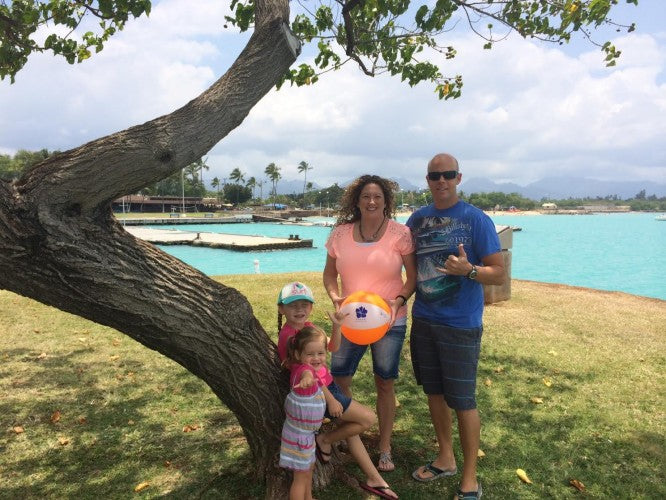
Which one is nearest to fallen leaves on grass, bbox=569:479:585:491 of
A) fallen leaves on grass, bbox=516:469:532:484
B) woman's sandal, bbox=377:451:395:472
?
fallen leaves on grass, bbox=516:469:532:484

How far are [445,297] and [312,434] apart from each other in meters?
1.20

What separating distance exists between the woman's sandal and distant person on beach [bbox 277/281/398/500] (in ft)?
0.89

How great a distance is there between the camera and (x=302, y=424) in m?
2.93

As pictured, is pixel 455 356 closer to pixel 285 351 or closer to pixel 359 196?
pixel 285 351

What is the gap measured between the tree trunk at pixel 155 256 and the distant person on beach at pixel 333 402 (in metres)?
0.23

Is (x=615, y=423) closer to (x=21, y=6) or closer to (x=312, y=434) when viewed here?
(x=312, y=434)

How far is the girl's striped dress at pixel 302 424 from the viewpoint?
115 inches

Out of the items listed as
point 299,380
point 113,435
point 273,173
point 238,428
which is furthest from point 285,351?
point 273,173

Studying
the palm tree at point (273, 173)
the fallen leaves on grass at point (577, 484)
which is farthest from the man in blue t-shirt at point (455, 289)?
the palm tree at point (273, 173)

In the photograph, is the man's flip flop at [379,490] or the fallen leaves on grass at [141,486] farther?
the fallen leaves on grass at [141,486]

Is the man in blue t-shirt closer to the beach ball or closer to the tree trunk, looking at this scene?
the beach ball

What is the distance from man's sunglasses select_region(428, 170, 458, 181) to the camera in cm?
319

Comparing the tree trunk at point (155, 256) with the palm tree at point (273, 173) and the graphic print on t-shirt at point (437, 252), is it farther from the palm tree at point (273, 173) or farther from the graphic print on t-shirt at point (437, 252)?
the palm tree at point (273, 173)

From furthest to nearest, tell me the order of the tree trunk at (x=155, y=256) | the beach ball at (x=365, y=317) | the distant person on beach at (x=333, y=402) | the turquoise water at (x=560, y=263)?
the turquoise water at (x=560, y=263)
the beach ball at (x=365, y=317)
the distant person on beach at (x=333, y=402)
the tree trunk at (x=155, y=256)
